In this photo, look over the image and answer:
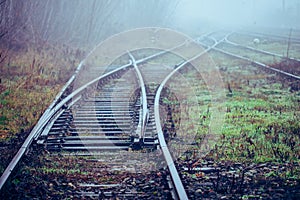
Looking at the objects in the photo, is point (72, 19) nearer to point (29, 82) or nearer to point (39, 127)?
point (29, 82)

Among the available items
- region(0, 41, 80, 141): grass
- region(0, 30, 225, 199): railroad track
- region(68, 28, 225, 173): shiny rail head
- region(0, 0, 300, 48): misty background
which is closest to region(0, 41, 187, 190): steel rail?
region(0, 30, 225, 199): railroad track

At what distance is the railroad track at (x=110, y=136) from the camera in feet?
16.9

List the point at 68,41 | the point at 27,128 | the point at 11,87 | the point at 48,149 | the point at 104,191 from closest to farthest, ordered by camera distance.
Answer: the point at 104,191 < the point at 48,149 < the point at 27,128 < the point at 11,87 < the point at 68,41

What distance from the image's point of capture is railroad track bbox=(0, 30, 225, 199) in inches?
203

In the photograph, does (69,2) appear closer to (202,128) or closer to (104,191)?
(202,128)

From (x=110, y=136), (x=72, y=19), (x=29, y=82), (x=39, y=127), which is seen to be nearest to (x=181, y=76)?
(x=29, y=82)

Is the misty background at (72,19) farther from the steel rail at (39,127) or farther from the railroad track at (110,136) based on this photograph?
the railroad track at (110,136)

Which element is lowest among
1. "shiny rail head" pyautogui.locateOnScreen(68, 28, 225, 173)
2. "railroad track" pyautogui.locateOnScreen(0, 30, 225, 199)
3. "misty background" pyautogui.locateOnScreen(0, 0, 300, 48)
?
"railroad track" pyautogui.locateOnScreen(0, 30, 225, 199)

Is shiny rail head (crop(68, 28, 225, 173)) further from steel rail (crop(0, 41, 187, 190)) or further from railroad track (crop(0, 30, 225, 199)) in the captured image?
steel rail (crop(0, 41, 187, 190))

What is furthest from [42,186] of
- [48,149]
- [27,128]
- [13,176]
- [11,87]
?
[11,87]

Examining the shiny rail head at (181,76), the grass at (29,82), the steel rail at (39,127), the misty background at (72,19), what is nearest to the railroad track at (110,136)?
the steel rail at (39,127)

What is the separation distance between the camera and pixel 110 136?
22.6 feet

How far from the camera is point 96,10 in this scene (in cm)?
2253

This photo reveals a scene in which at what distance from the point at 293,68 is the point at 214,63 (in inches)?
126
